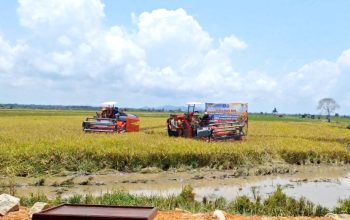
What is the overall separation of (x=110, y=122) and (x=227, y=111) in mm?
6764

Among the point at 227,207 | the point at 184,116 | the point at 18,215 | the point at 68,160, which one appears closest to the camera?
the point at 18,215

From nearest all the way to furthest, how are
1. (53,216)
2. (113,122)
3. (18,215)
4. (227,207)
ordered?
1. (53,216)
2. (18,215)
3. (227,207)
4. (113,122)

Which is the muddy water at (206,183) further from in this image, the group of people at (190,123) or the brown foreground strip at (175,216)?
the group of people at (190,123)

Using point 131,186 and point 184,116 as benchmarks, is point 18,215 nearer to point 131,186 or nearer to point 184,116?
point 131,186

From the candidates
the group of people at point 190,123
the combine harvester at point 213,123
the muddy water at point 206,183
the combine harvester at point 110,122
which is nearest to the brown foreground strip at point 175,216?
the muddy water at point 206,183

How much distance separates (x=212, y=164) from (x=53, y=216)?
1354cm

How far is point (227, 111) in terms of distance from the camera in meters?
27.0

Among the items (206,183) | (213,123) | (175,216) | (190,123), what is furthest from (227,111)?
(175,216)

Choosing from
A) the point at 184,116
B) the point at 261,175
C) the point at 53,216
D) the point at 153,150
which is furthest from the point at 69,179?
the point at 184,116

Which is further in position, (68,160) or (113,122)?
(113,122)

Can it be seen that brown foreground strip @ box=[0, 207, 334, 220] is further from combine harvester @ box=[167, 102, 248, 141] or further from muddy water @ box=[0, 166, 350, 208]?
combine harvester @ box=[167, 102, 248, 141]

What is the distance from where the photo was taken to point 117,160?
57.3 ft

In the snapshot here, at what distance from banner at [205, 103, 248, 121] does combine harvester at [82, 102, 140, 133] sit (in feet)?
18.3

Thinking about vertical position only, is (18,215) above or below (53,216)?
below
